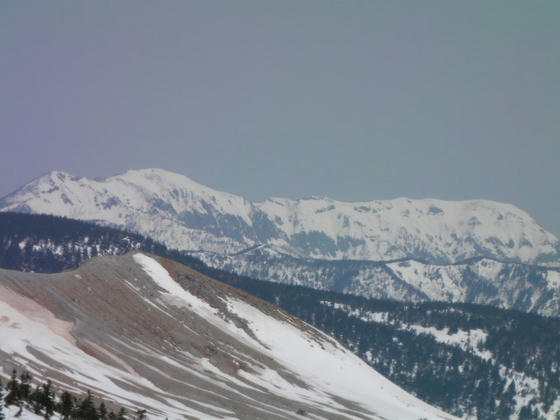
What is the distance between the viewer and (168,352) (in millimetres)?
156500

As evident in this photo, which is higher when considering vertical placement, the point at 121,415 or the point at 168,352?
the point at 168,352

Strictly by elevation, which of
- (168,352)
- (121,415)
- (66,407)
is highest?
(168,352)

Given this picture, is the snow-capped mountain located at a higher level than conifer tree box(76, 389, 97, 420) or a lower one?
higher

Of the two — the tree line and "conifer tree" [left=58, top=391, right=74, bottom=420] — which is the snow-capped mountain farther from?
"conifer tree" [left=58, top=391, right=74, bottom=420]

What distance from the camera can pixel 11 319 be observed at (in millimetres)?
134250

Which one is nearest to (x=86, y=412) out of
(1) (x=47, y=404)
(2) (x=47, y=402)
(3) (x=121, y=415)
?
(2) (x=47, y=402)

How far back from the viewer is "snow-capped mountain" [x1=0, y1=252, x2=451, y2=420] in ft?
405

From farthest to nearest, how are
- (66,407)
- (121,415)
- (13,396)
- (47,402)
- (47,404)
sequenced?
(121,415) < (66,407) < (47,402) < (47,404) < (13,396)

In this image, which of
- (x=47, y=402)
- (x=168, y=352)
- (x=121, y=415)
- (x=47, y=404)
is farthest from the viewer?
(x=168, y=352)

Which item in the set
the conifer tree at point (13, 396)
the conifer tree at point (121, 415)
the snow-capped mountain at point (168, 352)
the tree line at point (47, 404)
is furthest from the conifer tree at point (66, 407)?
the snow-capped mountain at point (168, 352)

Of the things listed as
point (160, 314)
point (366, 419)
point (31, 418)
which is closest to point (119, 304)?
point (160, 314)


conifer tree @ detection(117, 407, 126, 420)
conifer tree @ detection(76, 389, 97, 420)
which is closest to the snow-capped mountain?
conifer tree @ detection(117, 407, 126, 420)

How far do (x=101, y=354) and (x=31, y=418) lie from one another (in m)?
Answer: 59.8

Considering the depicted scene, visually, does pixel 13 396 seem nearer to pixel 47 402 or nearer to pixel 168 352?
pixel 47 402
